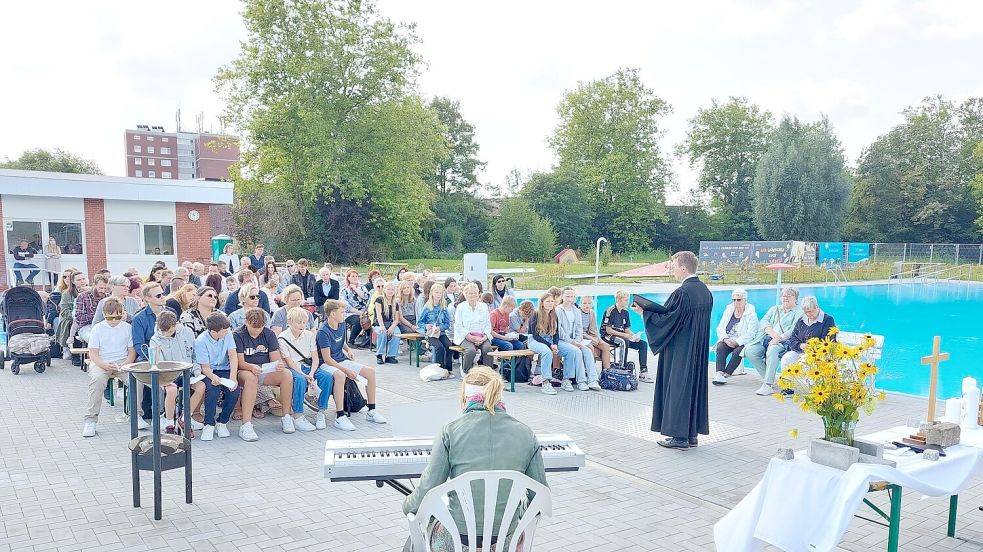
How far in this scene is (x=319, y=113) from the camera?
107 feet

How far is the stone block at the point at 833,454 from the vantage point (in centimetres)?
382

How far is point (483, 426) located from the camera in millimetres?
3262

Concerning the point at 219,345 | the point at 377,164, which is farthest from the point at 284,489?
the point at 377,164

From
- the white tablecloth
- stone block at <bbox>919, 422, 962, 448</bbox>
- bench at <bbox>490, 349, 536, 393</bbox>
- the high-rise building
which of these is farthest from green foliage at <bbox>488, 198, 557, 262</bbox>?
the high-rise building

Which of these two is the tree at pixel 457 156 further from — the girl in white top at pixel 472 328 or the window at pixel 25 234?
the girl in white top at pixel 472 328

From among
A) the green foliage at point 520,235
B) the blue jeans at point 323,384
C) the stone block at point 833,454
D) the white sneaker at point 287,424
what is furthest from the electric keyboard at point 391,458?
the green foliage at point 520,235

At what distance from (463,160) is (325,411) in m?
47.5

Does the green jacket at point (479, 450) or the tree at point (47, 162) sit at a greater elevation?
the tree at point (47, 162)

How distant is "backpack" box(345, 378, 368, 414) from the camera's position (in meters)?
7.92

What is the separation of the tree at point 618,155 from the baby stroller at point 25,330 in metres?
43.2

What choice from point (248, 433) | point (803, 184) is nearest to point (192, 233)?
point (248, 433)

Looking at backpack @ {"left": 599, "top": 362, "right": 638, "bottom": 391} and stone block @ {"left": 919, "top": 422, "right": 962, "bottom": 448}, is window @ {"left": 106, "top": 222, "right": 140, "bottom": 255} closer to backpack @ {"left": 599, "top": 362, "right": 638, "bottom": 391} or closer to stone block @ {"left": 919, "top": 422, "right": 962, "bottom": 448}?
backpack @ {"left": 599, "top": 362, "right": 638, "bottom": 391}

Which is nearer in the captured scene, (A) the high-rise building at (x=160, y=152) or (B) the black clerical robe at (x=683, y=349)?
(B) the black clerical robe at (x=683, y=349)

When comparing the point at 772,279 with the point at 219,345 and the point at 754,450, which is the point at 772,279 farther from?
the point at 219,345
